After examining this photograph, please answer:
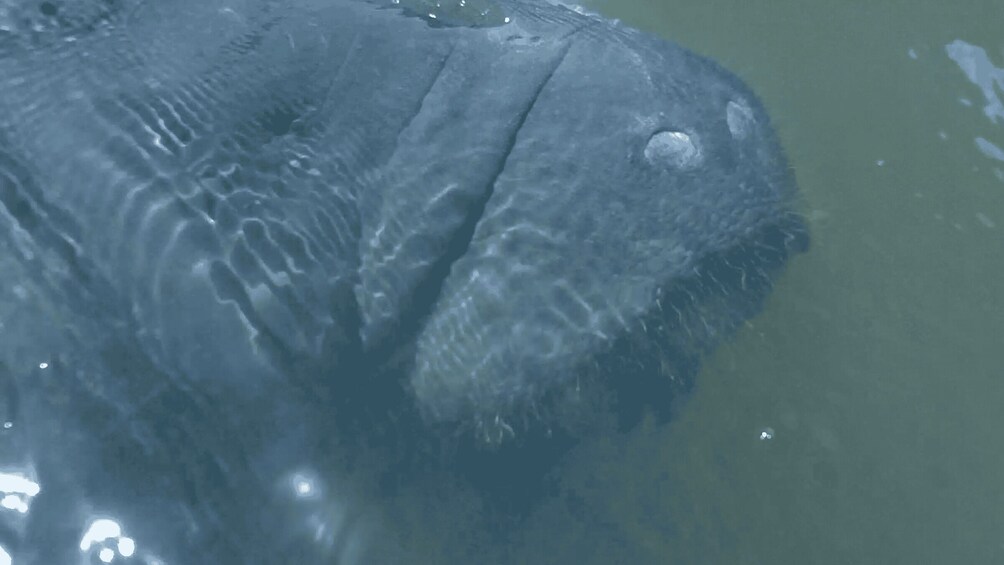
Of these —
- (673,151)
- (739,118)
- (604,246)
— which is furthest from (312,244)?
(739,118)

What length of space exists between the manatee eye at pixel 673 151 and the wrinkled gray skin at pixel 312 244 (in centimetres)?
2

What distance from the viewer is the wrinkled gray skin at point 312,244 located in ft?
12.6

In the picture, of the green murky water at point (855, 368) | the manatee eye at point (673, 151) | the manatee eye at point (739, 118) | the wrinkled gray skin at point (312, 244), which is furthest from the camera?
the manatee eye at point (739, 118)

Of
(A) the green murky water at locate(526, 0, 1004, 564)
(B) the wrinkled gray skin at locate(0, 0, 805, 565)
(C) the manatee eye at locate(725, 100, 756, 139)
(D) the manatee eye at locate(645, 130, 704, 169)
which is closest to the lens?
(B) the wrinkled gray skin at locate(0, 0, 805, 565)

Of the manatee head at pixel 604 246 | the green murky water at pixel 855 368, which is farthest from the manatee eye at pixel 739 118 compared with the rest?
the green murky water at pixel 855 368

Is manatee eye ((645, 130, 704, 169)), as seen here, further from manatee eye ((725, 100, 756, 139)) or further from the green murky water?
the green murky water

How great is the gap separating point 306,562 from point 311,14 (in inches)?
127

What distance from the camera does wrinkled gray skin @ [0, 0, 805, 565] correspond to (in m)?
3.84

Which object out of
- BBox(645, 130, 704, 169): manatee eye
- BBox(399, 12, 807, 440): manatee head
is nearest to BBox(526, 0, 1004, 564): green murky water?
BBox(399, 12, 807, 440): manatee head

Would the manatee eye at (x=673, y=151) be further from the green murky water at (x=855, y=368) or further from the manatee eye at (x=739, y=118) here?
the green murky water at (x=855, y=368)

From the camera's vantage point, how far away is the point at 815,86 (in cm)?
628

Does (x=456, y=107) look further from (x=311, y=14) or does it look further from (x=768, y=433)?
(x=768, y=433)

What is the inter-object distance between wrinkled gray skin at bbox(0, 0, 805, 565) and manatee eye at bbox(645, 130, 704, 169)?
2 cm

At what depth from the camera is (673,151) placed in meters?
5.05
